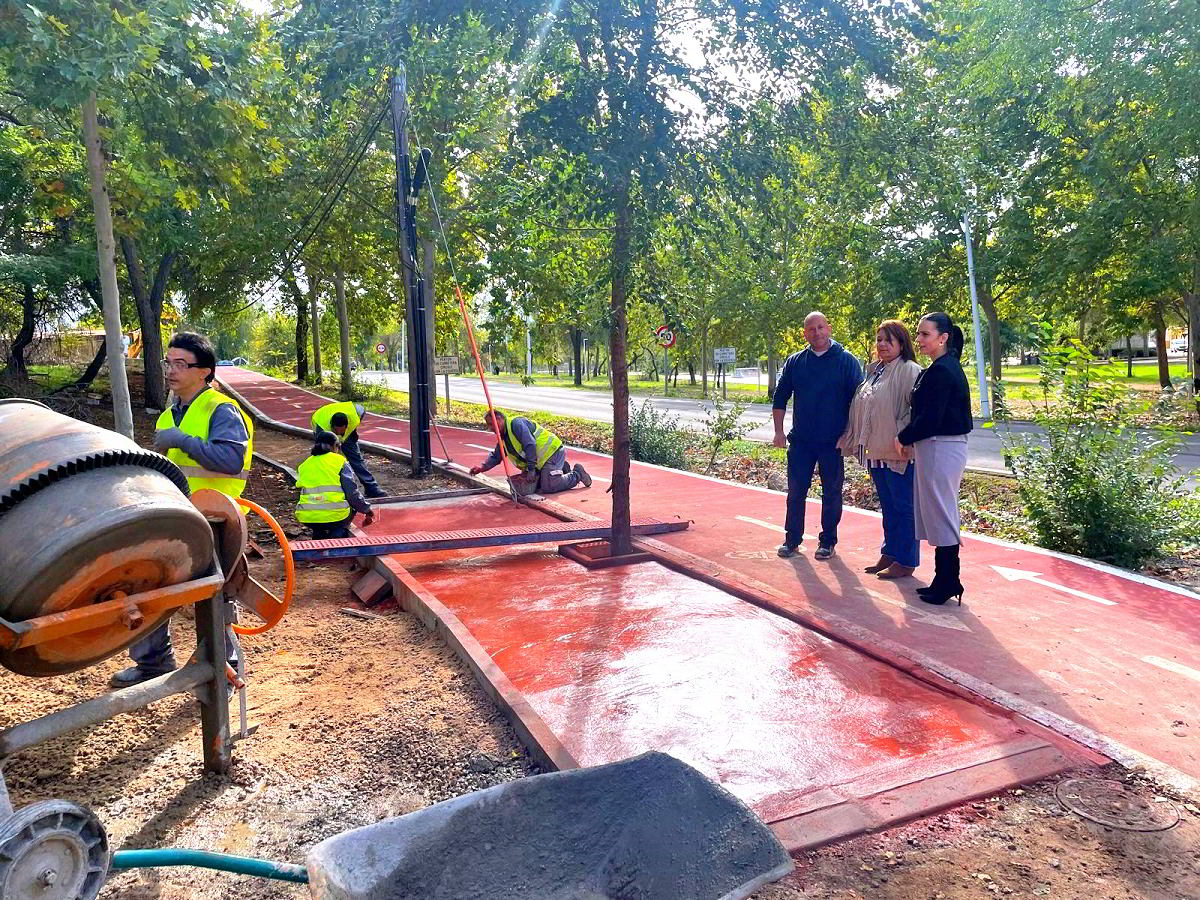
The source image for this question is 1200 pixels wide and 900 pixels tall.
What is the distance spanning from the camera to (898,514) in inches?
235

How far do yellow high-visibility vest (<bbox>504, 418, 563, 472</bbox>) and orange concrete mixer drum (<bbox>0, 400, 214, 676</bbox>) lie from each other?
7005 millimetres

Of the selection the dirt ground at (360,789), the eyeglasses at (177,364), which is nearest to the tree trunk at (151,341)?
the dirt ground at (360,789)

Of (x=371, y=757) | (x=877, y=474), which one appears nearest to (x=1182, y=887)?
(x=371, y=757)

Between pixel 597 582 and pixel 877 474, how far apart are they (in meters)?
2.08

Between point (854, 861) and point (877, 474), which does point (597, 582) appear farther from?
point (854, 861)

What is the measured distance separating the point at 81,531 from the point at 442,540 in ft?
13.1

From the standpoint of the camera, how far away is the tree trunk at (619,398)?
6.40m

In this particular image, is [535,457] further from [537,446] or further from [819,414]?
[819,414]

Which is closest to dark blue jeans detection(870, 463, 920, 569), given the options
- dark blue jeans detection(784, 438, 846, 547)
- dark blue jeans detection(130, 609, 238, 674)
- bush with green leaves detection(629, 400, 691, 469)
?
dark blue jeans detection(784, 438, 846, 547)

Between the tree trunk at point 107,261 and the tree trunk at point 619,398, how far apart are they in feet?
12.9

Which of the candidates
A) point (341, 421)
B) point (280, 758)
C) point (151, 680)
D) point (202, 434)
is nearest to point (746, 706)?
point (280, 758)

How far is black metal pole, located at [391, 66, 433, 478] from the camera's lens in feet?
36.4

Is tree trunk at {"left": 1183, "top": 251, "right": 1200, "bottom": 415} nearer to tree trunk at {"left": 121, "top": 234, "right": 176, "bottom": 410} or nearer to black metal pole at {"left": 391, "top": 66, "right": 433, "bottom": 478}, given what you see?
black metal pole at {"left": 391, "top": 66, "right": 433, "bottom": 478}

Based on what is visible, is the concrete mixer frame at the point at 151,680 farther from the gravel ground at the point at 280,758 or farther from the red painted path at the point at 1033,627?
the red painted path at the point at 1033,627
